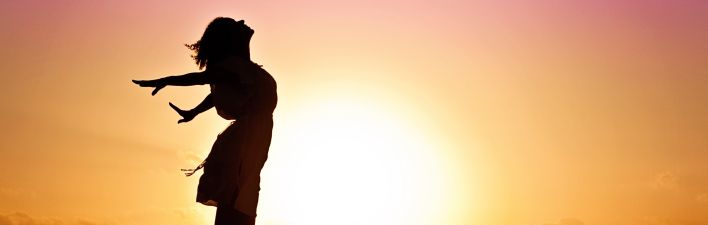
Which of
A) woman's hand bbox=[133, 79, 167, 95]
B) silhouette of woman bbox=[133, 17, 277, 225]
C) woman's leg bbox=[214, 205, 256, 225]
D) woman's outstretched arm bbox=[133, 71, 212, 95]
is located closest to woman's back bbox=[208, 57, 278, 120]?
silhouette of woman bbox=[133, 17, 277, 225]

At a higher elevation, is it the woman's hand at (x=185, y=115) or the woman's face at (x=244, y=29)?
the woman's face at (x=244, y=29)

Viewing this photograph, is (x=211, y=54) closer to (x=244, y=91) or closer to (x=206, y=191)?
(x=244, y=91)

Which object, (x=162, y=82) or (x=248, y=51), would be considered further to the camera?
(x=248, y=51)

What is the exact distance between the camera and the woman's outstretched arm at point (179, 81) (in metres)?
7.09

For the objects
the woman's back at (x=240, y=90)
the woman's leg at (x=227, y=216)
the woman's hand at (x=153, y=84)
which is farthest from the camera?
the woman's leg at (x=227, y=216)

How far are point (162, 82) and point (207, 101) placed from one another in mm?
927

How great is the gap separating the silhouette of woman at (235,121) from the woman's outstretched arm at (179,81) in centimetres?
15

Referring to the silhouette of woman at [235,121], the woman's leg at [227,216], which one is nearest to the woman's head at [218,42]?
the silhouette of woman at [235,121]

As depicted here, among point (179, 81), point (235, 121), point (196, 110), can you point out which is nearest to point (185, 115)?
point (196, 110)

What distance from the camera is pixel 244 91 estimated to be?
7.70 metres

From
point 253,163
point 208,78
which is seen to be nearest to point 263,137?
point 253,163

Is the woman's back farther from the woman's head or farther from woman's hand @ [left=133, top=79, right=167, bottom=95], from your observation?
woman's hand @ [left=133, top=79, right=167, bottom=95]

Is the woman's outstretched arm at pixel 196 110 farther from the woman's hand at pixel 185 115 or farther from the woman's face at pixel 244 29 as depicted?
the woman's face at pixel 244 29

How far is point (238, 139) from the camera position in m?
7.68
